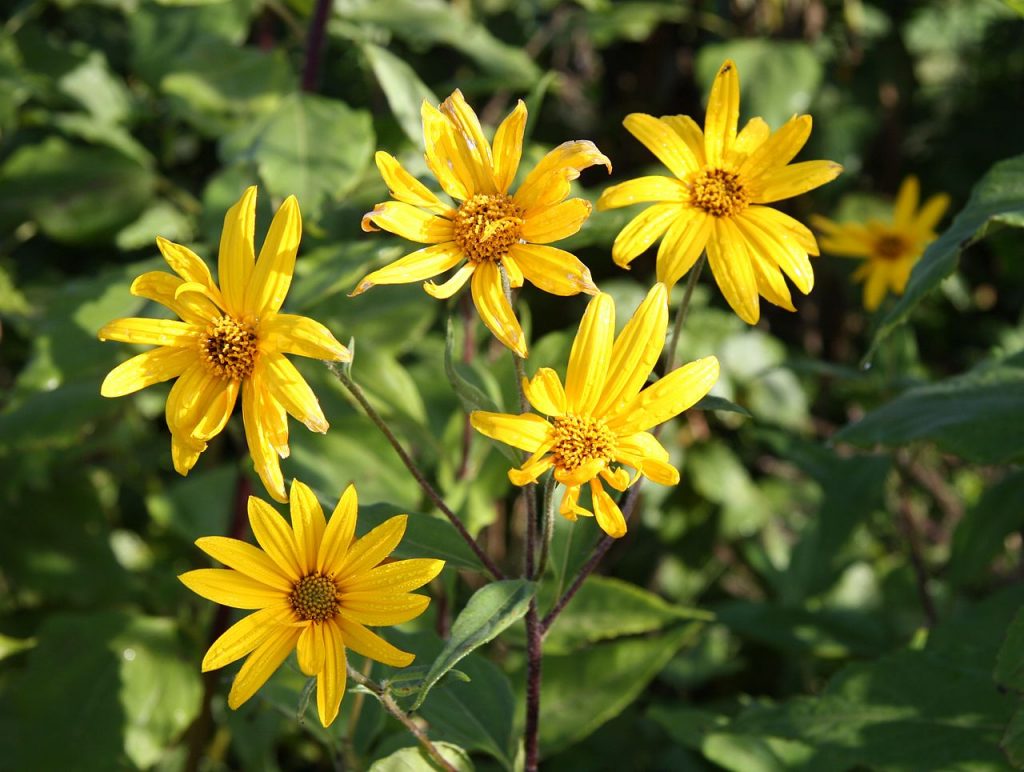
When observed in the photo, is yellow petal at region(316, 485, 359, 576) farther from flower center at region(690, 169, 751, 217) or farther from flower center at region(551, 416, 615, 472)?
flower center at region(690, 169, 751, 217)

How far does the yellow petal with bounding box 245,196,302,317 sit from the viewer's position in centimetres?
102

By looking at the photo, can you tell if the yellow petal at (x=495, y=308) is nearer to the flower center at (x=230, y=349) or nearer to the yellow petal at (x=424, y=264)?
the yellow petal at (x=424, y=264)

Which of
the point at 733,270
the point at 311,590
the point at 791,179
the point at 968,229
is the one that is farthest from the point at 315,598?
the point at 968,229

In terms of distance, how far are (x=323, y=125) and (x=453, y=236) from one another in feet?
2.06

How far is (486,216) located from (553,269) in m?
0.08

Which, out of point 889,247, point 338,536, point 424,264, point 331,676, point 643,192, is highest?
point 889,247

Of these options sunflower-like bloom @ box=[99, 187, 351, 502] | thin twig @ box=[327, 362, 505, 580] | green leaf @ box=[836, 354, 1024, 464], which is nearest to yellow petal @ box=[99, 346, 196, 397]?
sunflower-like bloom @ box=[99, 187, 351, 502]

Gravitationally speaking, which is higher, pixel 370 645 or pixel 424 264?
pixel 424 264

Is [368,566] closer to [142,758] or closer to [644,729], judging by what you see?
[142,758]

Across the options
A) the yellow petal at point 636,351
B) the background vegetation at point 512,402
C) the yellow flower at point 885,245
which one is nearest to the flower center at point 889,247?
the yellow flower at point 885,245

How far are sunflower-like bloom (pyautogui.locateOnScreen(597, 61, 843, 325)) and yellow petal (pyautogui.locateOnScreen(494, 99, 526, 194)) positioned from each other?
93 mm

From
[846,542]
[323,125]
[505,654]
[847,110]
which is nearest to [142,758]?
[505,654]

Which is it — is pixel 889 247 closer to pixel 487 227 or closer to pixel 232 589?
pixel 487 227

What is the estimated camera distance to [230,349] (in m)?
1.04
